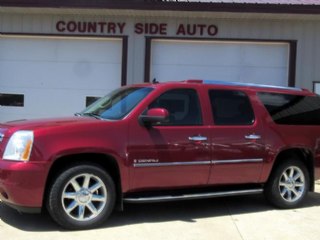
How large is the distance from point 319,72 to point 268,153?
17.4ft

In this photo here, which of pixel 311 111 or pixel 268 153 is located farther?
pixel 311 111

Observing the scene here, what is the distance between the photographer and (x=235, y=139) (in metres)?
7.04

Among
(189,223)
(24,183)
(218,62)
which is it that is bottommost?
(189,223)

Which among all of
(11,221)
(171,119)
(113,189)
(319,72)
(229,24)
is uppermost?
(229,24)

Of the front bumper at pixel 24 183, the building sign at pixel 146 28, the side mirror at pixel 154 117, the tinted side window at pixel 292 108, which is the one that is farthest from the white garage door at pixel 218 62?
the front bumper at pixel 24 183

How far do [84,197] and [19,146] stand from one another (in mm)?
964

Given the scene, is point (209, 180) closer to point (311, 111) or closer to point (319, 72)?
point (311, 111)

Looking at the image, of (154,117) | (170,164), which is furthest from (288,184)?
(154,117)

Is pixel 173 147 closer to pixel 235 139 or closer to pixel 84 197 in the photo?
pixel 235 139

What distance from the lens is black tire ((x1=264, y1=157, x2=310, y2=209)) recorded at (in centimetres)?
751

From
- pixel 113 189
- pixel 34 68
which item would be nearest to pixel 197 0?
pixel 34 68

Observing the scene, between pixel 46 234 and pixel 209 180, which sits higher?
pixel 209 180

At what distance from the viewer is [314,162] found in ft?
25.8

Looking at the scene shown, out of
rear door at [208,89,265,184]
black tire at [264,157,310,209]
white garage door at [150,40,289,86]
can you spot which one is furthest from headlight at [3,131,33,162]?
white garage door at [150,40,289,86]
